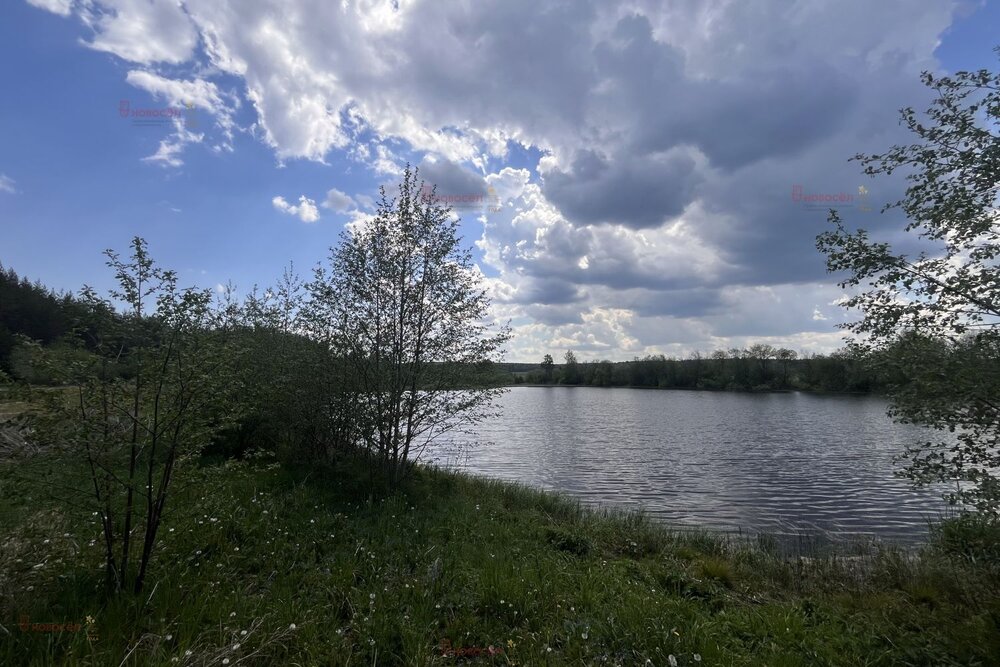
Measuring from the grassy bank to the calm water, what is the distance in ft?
17.4

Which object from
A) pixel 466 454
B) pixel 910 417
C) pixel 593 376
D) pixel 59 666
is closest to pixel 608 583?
pixel 910 417

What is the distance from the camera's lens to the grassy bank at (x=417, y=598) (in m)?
3.93

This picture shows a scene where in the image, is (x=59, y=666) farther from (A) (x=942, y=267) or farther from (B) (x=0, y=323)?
(B) (x=0, y=323)

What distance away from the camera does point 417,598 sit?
4.93 m

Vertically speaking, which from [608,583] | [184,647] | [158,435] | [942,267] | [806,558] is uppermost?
[942,267]

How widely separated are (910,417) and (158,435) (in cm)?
806

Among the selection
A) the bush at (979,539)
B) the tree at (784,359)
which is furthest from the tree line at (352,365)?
the tree at (784,359)

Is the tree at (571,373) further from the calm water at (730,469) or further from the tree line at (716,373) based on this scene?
the calm water at (730,469)

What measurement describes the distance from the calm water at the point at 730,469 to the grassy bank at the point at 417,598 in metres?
5.30

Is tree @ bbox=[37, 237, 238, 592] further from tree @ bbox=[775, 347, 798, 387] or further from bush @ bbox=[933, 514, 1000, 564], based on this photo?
tree @ bbox=[775, 347, 798, 387]

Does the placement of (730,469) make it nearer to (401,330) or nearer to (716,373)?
(401,330)

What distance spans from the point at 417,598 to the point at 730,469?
18489 mm

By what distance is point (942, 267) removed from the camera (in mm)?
5281

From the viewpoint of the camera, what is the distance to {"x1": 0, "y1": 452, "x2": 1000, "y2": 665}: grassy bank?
3932 millimetres
